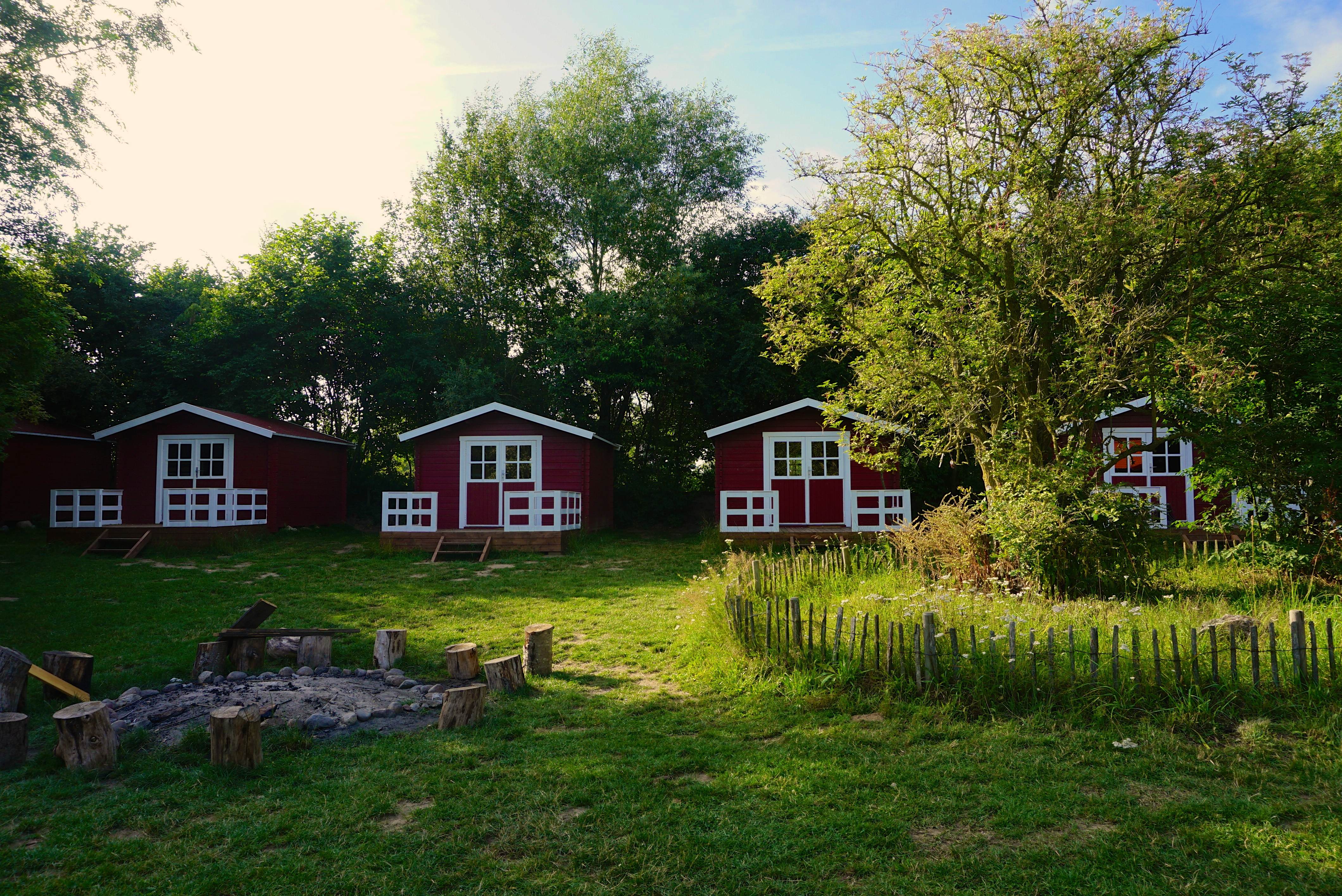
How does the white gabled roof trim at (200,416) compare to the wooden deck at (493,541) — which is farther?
the white gabled roof trim at (200,416)

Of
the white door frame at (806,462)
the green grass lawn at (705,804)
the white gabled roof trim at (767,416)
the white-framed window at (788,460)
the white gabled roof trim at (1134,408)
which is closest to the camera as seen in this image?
the green grass lawn at (705,804)

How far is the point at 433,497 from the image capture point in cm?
1633

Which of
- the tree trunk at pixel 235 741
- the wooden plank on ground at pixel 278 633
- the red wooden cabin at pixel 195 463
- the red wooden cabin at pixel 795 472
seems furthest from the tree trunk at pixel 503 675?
the red wooden cabin at pixel 195 463

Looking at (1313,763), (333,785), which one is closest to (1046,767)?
(1313,763)

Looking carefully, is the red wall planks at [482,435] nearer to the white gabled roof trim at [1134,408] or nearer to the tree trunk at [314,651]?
the white gabled roof trim at [1134,408]

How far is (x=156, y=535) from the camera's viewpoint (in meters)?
15.3

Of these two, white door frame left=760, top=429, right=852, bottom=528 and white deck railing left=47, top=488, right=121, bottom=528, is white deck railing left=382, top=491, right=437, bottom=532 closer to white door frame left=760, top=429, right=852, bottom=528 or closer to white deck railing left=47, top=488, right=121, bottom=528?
white deck railing left=47, top=488, right=121, bottom=528

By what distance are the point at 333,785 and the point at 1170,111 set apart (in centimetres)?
1082

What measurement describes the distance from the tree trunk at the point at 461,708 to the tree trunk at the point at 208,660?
260 cm

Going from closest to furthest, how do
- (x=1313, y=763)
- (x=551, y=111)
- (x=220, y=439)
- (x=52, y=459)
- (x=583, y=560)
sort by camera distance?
(x=1313, y=763) < (x=583, y=560) < (x=220, y=439) < (x=52, y=459) < (x=551, y=111)

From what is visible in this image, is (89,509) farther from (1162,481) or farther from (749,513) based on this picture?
(1162,481)

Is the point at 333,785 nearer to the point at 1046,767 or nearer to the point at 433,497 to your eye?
the point at 1046,767

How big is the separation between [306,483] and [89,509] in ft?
15.5

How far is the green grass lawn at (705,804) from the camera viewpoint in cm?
321
